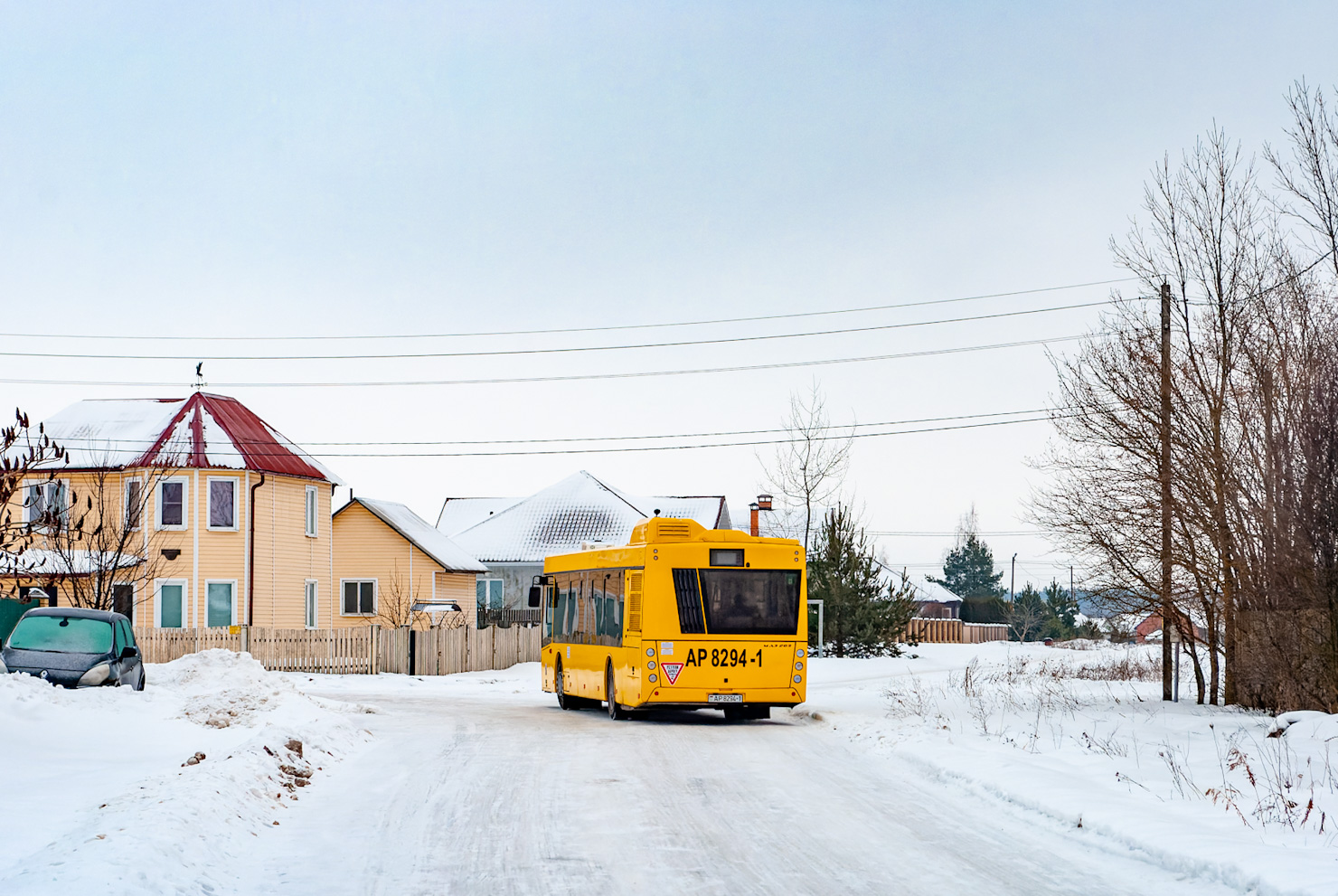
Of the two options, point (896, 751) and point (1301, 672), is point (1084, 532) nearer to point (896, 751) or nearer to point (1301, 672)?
point (1301, 672)

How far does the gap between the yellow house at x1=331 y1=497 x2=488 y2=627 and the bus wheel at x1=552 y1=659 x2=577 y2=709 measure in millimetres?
25731

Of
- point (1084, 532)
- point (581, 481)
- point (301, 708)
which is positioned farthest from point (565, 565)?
point (581, 481)

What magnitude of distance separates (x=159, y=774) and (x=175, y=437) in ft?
113

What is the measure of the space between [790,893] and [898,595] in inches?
1455

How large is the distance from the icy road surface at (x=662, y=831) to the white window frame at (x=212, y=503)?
28591 mm

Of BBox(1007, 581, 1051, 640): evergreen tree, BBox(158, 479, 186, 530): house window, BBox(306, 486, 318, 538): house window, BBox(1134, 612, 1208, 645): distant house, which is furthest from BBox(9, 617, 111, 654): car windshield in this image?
BBox(1007, 581, 1051, 640): evergreen tree

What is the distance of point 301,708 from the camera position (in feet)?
67.2

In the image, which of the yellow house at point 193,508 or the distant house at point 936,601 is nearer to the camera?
the yellow house at point 193,508

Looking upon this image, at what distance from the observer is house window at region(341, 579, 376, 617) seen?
52875mm

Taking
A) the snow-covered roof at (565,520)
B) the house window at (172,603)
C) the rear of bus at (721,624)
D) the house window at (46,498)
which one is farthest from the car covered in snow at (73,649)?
the snow-covered roof at (565,520)

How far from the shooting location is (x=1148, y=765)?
14453mm

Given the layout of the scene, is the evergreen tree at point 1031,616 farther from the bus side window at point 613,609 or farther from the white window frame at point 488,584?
the bus side window at point 613,609

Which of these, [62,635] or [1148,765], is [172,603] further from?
[1148,765]

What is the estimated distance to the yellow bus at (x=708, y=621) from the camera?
21328 millimetres
